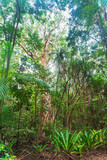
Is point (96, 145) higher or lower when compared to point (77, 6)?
lower

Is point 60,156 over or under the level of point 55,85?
under

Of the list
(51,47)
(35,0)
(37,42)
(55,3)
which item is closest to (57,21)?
(51,47)

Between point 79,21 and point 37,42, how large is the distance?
2463mm

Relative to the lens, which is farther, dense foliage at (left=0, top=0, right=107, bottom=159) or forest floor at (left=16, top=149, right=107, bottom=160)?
dense foliage at (left=0, top=0, right=107, bottom=159)

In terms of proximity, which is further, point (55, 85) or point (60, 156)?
point (55, 85)

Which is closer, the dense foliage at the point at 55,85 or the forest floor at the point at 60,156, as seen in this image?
the forest floor at the point at 60,156

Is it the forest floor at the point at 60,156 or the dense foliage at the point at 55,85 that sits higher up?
the dense foliage at the point at 55,85

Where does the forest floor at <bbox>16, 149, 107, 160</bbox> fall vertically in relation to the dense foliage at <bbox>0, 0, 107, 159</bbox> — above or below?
below

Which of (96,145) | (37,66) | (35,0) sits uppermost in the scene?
(35,0)

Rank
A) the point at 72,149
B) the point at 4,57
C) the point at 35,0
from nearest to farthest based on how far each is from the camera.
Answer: the point at 72,149 → the point at 4,57 → the point at 35,0

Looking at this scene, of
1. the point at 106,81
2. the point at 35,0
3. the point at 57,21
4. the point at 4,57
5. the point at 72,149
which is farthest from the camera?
the point at 57,21

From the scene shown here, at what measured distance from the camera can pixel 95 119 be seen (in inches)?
165

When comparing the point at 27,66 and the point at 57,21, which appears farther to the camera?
the point at 57,21

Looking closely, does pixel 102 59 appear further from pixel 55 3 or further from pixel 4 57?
pixel 4 57
